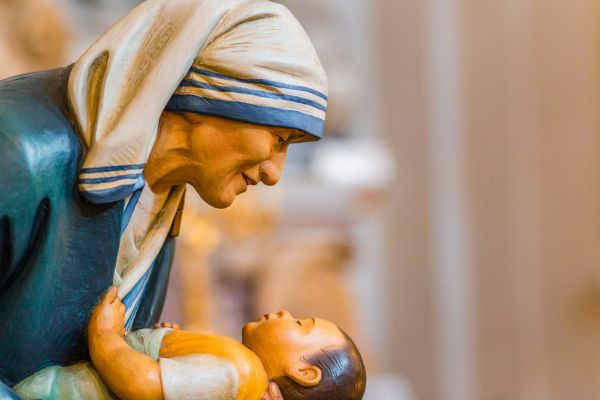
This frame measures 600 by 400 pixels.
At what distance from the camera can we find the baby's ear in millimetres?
1104

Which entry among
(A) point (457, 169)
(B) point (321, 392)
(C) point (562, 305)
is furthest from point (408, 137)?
(B) point (321, 392)

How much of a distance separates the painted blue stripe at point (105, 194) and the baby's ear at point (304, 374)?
0.96ft

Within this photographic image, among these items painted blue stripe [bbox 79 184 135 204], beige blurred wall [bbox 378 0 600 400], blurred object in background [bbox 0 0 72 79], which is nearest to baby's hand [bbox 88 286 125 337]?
painted blue stripe [bbox 79 184 135 204]

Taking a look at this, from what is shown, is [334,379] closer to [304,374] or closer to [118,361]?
[304,374]

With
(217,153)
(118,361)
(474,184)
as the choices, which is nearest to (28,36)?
(217,153)

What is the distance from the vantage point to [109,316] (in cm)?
104

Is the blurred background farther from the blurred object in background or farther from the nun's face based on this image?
the nun's face

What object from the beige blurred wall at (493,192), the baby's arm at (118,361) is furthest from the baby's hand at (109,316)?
the beige blurred wall at (493,192)

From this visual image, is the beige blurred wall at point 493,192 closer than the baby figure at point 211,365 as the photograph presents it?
No

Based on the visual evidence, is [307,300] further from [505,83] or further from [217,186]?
[217,186]

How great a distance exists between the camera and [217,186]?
1101 mm

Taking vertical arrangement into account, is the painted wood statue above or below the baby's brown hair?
above

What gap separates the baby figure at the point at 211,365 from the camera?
39.1 inches

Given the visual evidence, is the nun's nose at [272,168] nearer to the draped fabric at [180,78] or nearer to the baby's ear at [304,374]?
the draped fabric at [180,78]
